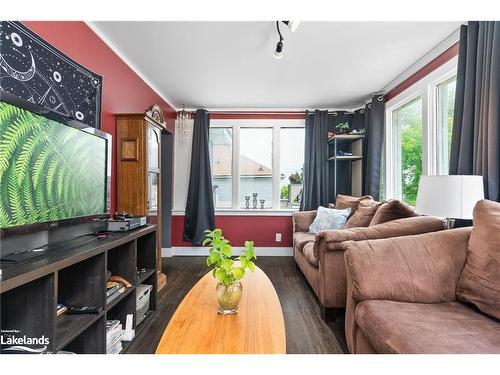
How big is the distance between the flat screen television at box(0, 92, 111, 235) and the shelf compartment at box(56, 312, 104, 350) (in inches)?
19.6

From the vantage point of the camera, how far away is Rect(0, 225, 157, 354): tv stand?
1.09 meters

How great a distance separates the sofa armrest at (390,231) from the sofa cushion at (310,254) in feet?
1.02

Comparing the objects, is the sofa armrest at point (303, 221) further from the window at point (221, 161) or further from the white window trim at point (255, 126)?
the window at point (221, 161)

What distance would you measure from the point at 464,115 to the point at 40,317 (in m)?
2.84

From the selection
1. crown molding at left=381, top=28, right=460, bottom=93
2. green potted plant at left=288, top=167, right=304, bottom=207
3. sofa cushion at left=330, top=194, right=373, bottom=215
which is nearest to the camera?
crown molding at left=381, top=28, right=460, bottom=93

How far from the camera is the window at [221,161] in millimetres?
4508

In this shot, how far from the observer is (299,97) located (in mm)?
3826

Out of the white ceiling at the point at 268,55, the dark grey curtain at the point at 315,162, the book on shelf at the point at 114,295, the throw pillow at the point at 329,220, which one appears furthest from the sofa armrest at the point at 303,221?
the book on shelf at the point at 114,295

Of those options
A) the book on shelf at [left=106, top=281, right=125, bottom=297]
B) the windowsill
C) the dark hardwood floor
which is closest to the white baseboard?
the dark hardwood floor

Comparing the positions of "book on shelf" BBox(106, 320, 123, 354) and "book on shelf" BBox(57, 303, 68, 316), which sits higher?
"book on shelf" BBox(57, 303, 68, 316)

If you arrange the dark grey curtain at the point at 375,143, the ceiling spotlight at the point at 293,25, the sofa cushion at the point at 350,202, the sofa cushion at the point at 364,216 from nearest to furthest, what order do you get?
the ceiling spotlight at the point at 293,25 < the sofa cushion at the point at 364,216 < the sofa cushion at the point at 350,202 < the dark grey curtain at the point at 375,143

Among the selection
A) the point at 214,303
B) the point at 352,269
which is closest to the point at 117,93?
the point at 214,303

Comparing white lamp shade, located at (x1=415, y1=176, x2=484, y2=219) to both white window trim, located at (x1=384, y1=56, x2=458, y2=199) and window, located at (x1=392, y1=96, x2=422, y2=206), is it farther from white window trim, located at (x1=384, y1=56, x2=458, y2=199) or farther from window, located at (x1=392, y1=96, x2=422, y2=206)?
window, located at (x1=392, y1=96, x2=422, y2=206)

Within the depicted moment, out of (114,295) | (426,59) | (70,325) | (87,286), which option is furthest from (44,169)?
(426,59)
